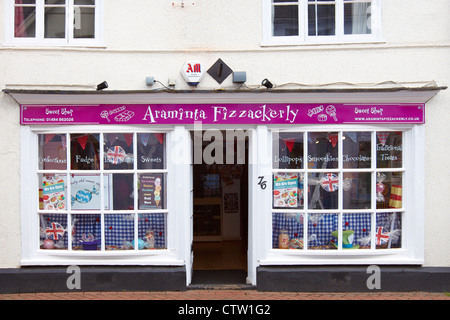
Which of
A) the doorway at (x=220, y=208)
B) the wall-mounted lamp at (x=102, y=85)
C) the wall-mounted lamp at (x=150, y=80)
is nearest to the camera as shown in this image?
the wall-mounted lamp at (x=102, y=85)

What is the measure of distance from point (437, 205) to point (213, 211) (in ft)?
16.6

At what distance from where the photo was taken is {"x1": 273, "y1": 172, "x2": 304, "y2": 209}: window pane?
6.92m

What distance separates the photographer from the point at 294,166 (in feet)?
22.7

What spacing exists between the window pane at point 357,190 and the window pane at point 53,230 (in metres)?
4.49

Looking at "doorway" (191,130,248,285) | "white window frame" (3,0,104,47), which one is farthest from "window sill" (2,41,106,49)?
"doorway" (191,130,248,285)

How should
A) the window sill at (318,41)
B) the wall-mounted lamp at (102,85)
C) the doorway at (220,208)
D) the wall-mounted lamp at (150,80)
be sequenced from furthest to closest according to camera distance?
the doorway at (220,208) < the window sill at (318,41) < the wall-mounted lamp at (150,80) < the wall-mounted lamp at (102,85)

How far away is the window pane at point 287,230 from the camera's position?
6930 millimetres

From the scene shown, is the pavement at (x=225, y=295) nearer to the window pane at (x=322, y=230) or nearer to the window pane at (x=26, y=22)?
the window pane at (x=322, y=230)

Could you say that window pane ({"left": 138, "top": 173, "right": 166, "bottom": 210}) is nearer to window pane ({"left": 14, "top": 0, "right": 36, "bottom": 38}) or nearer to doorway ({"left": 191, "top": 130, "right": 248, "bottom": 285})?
doorway ({"left": 191, "top": 130, "right": 248, "bottom": 285})

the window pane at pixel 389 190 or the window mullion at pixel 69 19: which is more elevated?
the window mullion at pixel 69 19

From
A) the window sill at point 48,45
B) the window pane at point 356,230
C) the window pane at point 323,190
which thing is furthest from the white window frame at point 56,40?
the window pane at point 356,230

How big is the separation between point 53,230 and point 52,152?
1237 millimetres

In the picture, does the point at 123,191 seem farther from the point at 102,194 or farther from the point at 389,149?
the point at 389,149

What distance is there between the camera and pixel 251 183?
22.8 ft
